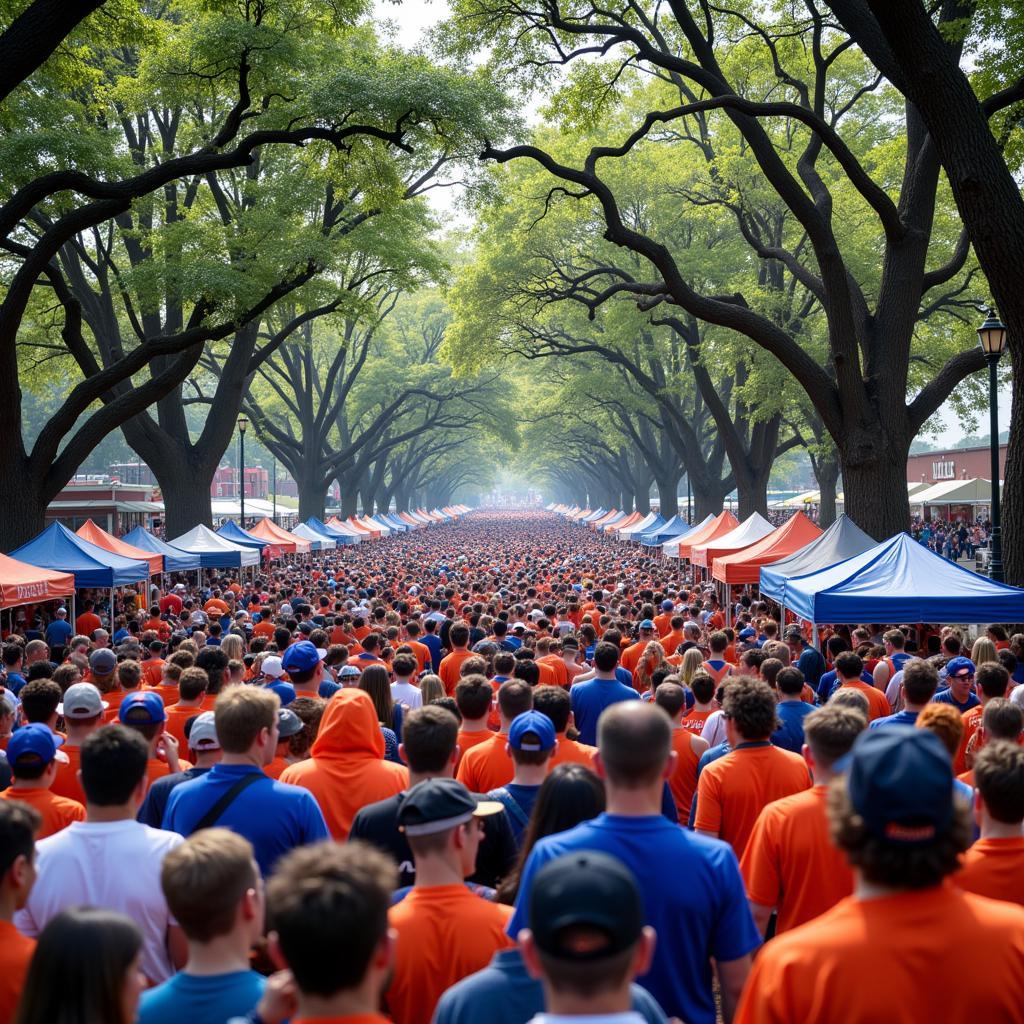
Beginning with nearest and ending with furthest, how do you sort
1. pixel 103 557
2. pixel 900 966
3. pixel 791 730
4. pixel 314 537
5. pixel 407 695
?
pixel 900 966 < pixel 791 730 < pixel 407 695 < pixel 103 557 < pixel 314 537

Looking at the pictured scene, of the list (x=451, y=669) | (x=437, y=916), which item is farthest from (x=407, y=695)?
(x=437, y=916)

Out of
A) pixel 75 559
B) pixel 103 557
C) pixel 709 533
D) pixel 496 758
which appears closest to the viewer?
pixel 496 758

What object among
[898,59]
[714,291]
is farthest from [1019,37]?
[714,291]

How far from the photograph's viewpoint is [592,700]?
835 cm

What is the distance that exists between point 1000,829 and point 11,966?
10.0ft

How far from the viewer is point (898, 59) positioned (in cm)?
1220

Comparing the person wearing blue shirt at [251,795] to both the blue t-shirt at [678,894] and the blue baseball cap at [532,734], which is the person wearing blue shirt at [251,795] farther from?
the blue t-shirt at [678,894]

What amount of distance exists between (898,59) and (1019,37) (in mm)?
3000

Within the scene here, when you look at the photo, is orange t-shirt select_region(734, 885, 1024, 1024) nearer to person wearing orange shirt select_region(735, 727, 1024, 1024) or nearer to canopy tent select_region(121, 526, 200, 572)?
person wearing orange shirt select_region(735, 727, 1024, 1024)

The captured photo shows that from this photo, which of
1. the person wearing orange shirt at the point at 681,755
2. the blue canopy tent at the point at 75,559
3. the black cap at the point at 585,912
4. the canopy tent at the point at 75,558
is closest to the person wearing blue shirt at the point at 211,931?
the black cap at the point at 585,912

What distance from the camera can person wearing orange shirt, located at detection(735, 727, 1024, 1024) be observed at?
241 cm

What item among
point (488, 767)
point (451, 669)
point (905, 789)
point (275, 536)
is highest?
point (905, 789)

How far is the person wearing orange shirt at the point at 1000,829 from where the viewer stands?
3656 millimetres

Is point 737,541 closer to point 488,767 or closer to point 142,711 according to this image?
point 488,767
